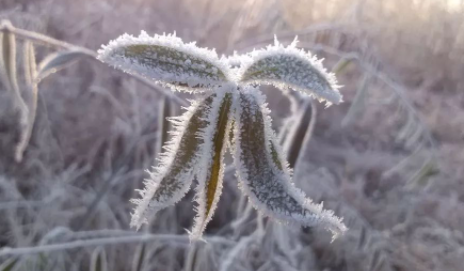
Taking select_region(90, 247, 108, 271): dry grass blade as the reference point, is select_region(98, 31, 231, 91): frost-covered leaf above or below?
above

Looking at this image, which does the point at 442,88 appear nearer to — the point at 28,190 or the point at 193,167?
the point at 28,190

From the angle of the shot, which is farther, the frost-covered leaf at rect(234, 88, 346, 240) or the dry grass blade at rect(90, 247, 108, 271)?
the dry grass blade at rect(90, 247, 108, 271)

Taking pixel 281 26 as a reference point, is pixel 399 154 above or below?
below

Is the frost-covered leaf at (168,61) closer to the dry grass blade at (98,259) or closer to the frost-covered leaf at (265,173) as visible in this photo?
the frost-covered leaf at (265,173)

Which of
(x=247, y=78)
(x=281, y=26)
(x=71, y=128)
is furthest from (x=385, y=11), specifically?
(x=247, y=78)

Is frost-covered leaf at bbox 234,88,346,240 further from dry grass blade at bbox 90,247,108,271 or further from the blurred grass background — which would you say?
dry grass blade at bbox 90,247,108,271

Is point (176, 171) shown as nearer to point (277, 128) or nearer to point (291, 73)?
point (291, 73)

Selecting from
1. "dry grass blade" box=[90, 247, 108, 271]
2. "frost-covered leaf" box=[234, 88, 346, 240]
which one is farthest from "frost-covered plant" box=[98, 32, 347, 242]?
"dry grass blade" box=[90, 247, 108, 271]
